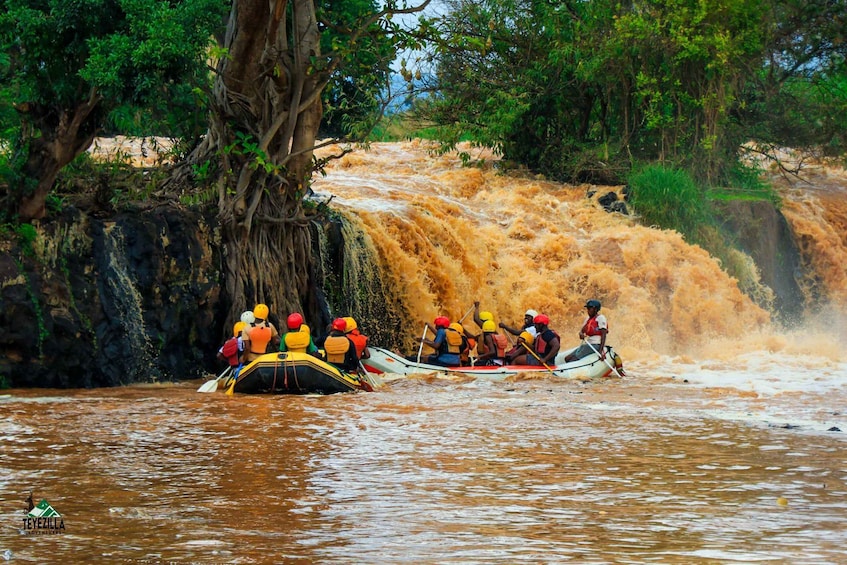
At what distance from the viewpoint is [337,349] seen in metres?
15.4

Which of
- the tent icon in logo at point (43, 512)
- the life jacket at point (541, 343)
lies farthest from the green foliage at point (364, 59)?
the tent icon in logo at point (43, 512)

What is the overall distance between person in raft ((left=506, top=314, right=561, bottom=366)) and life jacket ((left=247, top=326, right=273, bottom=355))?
12.5 ft

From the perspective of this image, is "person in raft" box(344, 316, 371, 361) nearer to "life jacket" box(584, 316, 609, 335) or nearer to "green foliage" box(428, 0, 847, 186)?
Result: "life jacket" box(584, 316, 609, 335)

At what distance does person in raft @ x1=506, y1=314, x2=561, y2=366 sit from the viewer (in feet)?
56.4

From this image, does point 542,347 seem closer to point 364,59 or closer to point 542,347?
point 542,347

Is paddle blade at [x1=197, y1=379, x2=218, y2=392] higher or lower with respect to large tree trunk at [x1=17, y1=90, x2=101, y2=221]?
lower

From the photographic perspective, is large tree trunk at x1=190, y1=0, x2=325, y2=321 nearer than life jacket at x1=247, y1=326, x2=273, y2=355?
No

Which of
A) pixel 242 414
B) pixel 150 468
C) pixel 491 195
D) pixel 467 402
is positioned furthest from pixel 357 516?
pixel 491 195

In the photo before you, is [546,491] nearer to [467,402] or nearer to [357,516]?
[357,516]

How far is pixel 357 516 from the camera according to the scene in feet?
25.5

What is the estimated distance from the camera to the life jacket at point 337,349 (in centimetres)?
1539

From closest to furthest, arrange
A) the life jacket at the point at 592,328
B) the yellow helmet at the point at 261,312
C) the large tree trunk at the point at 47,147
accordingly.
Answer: the yellow helmet at the point at 261,312
the large tree trunk at the point at 47,147
the life jacket at the point at 592,328

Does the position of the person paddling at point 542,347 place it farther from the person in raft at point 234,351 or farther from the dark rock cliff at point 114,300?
the person in raft at point 234,351

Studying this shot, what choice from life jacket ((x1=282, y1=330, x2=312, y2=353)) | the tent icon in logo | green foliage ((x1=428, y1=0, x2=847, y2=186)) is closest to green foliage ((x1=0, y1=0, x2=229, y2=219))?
life jacket ((x1=282, y1=330, x2=312, y2=353))
